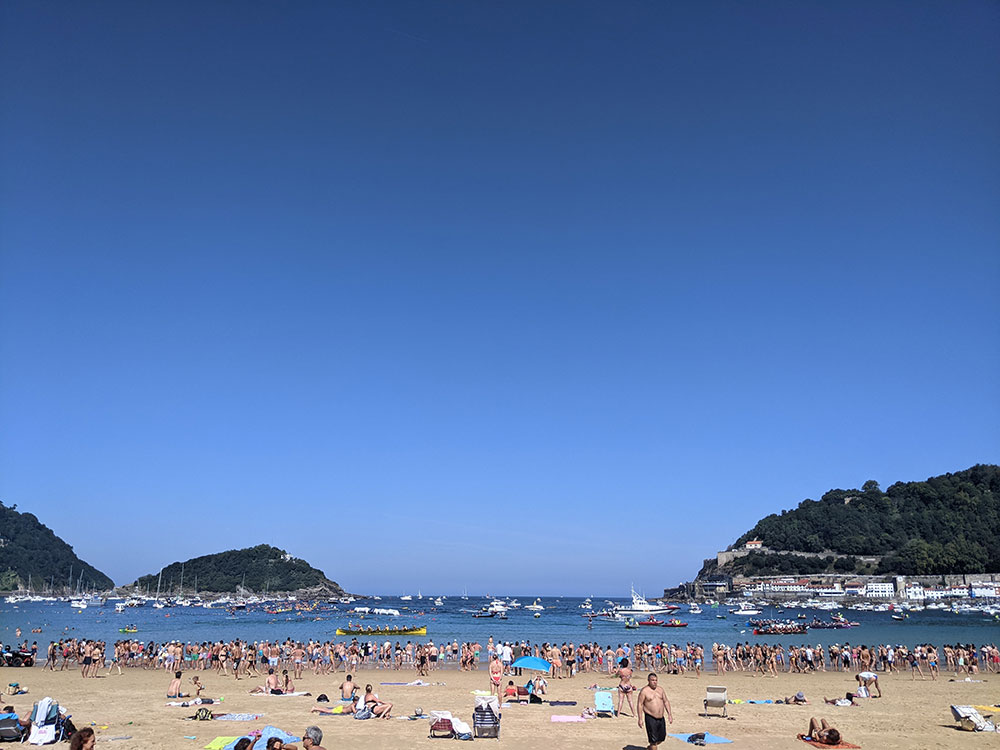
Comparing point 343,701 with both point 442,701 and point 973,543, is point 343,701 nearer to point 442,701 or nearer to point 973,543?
point 442,701

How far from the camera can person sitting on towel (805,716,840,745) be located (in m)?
14.8

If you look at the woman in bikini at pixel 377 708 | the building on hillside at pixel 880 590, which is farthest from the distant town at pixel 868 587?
→ the woman in bikini at pixel 377 708

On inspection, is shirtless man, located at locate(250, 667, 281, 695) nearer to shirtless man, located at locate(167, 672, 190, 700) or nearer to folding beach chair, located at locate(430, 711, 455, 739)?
A: shirtless man, located at locate(167, 672, 190, 700)

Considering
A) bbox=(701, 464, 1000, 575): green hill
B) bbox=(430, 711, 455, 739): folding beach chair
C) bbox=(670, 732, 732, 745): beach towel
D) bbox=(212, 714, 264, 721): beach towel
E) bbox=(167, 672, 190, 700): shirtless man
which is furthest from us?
bbox=(701, 464, 1000, 575): green hill

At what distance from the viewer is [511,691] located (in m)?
21.2

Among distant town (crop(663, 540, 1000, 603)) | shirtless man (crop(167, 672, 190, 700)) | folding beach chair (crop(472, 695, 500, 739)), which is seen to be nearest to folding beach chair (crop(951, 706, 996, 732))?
folding beach chair (crop(472, 695, 500, 739))

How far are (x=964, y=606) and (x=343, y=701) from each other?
453ft

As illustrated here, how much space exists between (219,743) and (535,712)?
827 centimetres

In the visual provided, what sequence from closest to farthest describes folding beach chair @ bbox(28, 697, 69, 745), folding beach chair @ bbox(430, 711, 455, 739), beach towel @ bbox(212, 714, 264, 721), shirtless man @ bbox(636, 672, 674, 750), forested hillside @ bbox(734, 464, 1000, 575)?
shirtless man @ bbox(636, 672, 674, 750)
folding beach chair @ bbox(28, 697, 69, 745)
folding beach chair @ bbox(430, 711, 455, 739)
beach towel @ bbox(212, 714, 264, 721)
forested hillside @ bbox(734, 464, 1000, 575)

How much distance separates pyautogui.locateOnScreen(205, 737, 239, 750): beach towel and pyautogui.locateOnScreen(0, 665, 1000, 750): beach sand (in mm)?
478

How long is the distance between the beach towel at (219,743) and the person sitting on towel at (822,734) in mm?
12293

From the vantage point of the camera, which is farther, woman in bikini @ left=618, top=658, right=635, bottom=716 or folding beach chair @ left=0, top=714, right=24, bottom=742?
woman in bikini @ left=618, top=658, right=635, bottom=716

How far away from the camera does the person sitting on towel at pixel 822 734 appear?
14.8 metres

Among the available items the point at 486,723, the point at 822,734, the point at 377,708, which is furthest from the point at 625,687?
the point at 377,708
